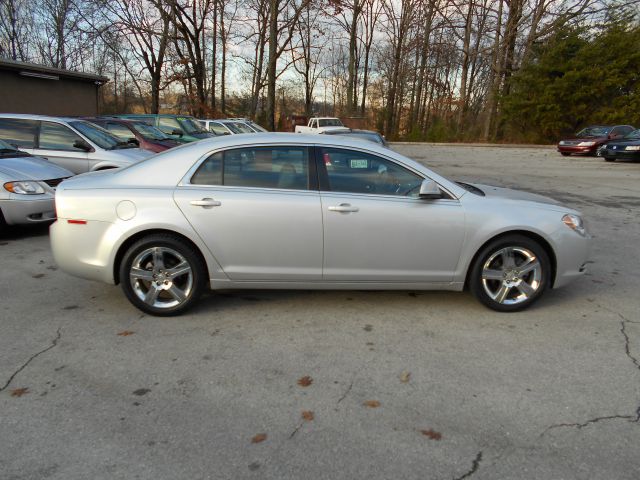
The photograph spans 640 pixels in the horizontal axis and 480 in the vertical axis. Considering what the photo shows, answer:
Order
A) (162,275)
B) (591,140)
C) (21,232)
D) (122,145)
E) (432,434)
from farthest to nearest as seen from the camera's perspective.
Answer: (591,140) → (122,145) → (21,232) → (162,275) → (432,434)

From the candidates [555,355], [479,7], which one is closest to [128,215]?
[555,355]

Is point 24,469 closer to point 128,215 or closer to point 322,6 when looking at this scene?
point 128,215

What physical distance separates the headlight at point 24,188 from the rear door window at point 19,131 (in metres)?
2.79

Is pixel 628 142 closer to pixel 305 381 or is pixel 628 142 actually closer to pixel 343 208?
pixel 343 208

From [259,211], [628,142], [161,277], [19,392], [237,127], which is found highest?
[628,142]

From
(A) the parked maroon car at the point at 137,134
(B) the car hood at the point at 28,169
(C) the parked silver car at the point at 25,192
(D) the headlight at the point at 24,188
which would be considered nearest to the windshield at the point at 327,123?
(A) the parked maroon car at the point at 137,134

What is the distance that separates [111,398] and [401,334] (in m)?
2.13

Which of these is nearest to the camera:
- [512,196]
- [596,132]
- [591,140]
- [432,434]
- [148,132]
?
[432,434]

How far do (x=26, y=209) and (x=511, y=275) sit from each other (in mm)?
6028

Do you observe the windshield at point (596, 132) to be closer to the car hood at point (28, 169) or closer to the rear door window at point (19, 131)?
the rear door window at point (19, 131)

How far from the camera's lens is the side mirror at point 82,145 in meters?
8.55

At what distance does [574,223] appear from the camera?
4219mm

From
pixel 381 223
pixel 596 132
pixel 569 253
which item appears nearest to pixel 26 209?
pixel 381 223

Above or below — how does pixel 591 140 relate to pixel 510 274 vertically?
above
